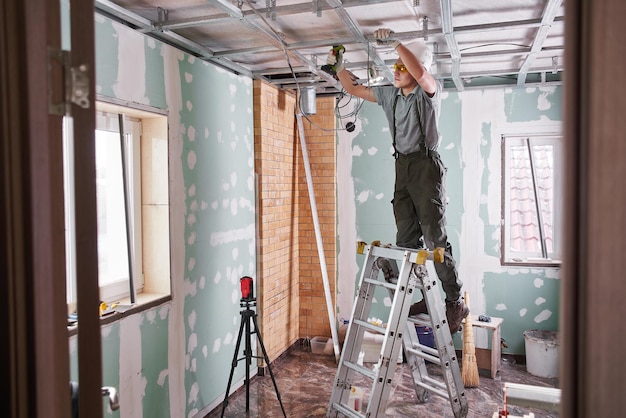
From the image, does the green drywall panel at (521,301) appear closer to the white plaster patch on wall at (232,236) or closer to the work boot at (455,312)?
the work boot at (455,312)

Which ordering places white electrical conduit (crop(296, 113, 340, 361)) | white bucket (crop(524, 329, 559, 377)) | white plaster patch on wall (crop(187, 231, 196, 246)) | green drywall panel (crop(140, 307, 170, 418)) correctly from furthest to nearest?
white electrical conduit (crop(296, 113, 340, 361))
white bucket (crop(524, 329, 559, 377))
white plaster patch on wall (crop(187, 231, 196, 246))
green drywall panel (crop(140, 307, 170, 418))

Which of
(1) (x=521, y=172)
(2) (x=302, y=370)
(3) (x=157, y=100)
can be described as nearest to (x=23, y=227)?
(3) (x=157, y=100)

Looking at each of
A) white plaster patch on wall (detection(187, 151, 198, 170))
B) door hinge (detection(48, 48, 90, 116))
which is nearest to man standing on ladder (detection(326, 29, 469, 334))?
white plaster patch on wall (detection(187, 151, 198, 170))

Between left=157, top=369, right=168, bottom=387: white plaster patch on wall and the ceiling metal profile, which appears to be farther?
left=157, top=369, right=168, bottom=387: white plaster patch on wall

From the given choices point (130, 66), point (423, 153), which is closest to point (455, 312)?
point (423, 153)

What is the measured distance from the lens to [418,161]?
3.36 meters

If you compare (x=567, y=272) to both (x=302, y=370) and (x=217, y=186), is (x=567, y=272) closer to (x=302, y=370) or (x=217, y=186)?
(x=217, y=186)

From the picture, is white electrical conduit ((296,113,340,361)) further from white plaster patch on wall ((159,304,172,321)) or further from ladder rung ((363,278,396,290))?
white plaster patch on wall ((159,304,172,321))

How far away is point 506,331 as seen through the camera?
489cm

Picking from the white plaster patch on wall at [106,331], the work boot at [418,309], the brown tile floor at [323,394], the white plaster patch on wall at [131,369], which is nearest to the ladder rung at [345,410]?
the brown tile floor at [323,394]

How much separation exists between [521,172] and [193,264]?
3.29 metres

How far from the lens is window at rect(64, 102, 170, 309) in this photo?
2908mm

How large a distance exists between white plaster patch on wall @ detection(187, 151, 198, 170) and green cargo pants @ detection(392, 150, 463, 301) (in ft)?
4.61

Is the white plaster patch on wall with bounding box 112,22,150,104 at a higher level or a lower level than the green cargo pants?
higher
